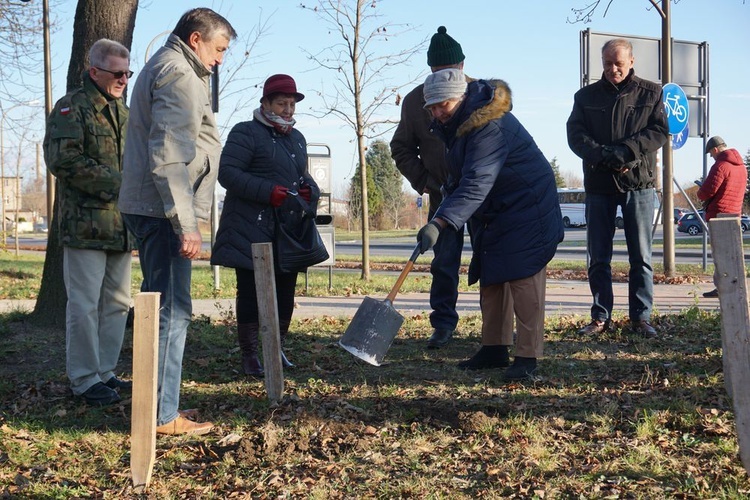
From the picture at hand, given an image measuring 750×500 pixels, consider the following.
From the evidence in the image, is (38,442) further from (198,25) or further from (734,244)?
(734,244)

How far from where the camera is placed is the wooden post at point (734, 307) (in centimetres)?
304

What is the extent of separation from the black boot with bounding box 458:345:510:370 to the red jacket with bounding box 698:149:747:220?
6114 millimetres

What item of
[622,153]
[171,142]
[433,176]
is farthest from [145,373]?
[622,153]

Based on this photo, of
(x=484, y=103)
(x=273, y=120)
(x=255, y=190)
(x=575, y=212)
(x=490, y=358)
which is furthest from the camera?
(x=575, y=212)

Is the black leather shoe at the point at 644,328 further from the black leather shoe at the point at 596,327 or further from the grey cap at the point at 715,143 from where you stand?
the grey cap at the point at 715,143

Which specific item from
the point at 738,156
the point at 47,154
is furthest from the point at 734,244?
the point at 738,156

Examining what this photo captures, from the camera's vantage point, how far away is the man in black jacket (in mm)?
6383

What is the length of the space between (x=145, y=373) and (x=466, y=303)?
22.5 feet

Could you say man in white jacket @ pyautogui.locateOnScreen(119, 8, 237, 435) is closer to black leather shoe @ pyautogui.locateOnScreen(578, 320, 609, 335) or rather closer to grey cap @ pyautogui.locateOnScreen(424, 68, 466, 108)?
grey cap @ pyautogui.locateOnScreen(424, 68, 466, 108)

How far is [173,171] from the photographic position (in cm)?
389

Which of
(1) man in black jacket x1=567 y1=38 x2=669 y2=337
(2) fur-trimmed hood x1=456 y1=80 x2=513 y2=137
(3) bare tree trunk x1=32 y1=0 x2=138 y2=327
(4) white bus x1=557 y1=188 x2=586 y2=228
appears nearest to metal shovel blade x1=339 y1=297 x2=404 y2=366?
(2) fur-trimmed hood x1=456 y1=80 x2=513 y2=137

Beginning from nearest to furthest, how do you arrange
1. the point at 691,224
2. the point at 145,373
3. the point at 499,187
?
the point at 145,373 < the point at 499,187 < the point at 691,224

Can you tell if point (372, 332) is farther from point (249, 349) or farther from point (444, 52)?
point (444, 52)

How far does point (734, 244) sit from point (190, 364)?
4.12 meters
